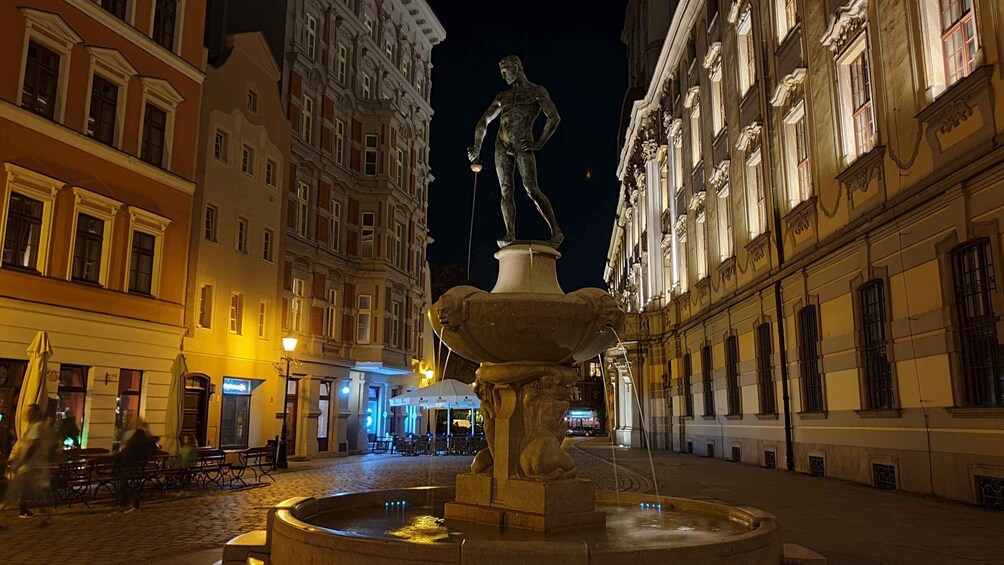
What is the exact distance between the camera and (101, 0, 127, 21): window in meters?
19.2

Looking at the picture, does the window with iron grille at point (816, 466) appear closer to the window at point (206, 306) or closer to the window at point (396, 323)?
the window at point (206, 306)

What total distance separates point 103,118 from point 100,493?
951 cm

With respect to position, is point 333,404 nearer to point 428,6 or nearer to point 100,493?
point 100,493

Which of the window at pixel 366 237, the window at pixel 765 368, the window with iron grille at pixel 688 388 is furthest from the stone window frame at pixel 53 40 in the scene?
the window with iron grille at pixel 688 388

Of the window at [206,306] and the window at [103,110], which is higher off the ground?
the window at [103,110]

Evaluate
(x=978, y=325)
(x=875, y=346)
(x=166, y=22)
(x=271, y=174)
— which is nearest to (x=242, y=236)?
(x=271, y=174)

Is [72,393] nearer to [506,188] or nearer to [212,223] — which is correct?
[212,223]

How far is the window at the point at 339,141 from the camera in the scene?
32.2m

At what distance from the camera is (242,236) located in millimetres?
25797

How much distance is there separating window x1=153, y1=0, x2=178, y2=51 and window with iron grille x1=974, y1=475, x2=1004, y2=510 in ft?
71.7

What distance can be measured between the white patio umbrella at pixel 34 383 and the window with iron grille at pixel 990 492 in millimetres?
16224

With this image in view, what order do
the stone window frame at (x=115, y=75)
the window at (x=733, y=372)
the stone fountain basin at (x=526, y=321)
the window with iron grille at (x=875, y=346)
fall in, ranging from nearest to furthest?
the stone fountain basin at (x=526, y=321), the window with iron grille at (x=875, y=346), the stone window frame at (x=115, y=75), the window at (x=733, y=372)

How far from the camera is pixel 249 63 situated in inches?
1040

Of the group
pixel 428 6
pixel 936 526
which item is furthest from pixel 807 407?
pixel 428 6
